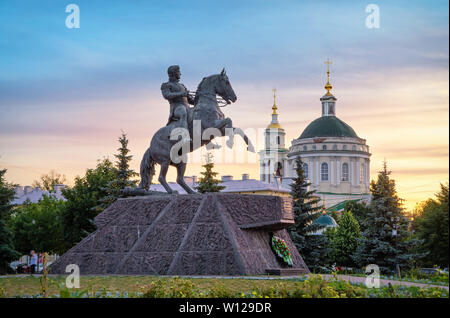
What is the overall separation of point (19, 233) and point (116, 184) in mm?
10085

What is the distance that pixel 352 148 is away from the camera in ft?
308

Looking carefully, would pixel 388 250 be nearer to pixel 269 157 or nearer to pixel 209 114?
pixel 209 114

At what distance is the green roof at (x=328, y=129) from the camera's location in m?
94.3

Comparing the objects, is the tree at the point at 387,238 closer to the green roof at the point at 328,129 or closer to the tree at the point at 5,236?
the tree at the point at 5,236

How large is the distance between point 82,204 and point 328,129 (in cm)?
6946

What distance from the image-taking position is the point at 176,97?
14320 millimetres

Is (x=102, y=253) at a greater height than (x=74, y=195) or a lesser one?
lesser

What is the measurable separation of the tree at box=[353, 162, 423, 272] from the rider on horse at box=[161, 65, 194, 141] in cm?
1485

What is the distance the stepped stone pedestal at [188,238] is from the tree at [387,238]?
13595 millimetres

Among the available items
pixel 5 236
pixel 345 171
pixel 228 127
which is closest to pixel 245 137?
pixel 228 127

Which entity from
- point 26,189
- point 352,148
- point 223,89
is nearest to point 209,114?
point 223,89

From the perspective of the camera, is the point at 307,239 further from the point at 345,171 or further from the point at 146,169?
the point at 345,171

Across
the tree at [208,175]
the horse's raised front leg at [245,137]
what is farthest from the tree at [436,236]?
the horse's raised front leg at [245,137]
